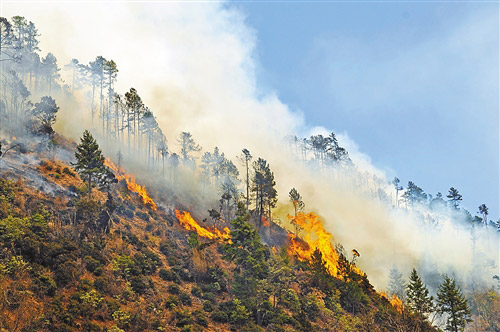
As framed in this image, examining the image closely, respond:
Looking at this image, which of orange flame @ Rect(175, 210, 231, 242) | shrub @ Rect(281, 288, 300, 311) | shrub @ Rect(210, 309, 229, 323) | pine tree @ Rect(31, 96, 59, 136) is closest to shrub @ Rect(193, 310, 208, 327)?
shrub @ Rect(210, 309, 229, 323)

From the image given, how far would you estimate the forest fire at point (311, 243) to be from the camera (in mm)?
73231

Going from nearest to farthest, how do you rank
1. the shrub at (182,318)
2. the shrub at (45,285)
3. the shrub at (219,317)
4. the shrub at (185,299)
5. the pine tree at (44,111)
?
the shrub at (45,285) < the shrub at (182,318) < the shrub at (219,317) < the shrub at (185,299) < the pine tree at (44,111)

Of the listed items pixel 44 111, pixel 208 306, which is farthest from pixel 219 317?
pixel 44 111

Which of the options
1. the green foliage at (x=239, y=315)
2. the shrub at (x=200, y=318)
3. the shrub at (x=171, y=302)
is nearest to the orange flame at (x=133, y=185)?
the shrub at (x=171, y=302)

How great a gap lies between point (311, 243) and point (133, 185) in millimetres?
41791

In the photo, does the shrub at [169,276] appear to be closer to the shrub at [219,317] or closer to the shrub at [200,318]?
the shrub at [200,318]

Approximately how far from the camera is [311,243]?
79000 mm

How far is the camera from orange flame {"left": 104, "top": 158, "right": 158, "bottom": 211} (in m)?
63.8

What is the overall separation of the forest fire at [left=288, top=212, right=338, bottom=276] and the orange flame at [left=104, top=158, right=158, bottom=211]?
3056 centimetres

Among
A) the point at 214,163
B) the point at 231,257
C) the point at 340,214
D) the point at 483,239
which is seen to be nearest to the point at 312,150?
the point at 340,214

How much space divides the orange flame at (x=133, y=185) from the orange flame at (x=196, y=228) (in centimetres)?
540

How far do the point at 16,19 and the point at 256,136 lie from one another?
90718mm

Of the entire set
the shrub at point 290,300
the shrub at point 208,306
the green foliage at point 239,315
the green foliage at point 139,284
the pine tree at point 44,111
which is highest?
the pine tree at point 44,111

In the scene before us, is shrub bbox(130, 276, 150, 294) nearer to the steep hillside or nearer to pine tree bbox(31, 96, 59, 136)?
the steep hillside
